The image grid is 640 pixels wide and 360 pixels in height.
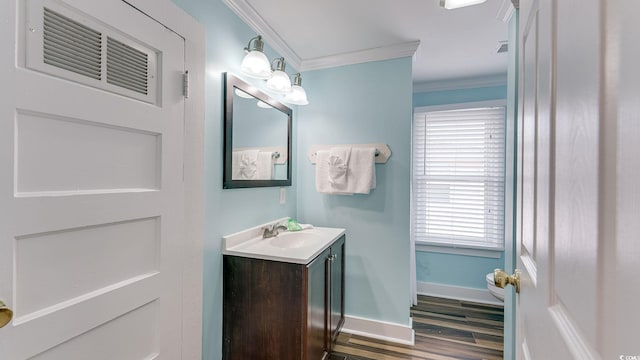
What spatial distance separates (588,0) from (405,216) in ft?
6.41

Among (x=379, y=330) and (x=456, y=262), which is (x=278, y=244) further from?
(x=456, y=262)

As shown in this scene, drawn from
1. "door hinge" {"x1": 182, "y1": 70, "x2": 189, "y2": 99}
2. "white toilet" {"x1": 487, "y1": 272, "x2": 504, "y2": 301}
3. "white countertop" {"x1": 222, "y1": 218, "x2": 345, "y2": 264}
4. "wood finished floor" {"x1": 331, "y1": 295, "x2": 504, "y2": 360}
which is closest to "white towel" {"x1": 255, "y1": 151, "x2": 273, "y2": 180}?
"white countertop" {"x1": 222, "y1": 218, "x2": 345, "y2": 264}

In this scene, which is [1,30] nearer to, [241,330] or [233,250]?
[233,250]

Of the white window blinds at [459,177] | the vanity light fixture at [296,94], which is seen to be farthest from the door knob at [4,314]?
the white window blinds at [459,177]

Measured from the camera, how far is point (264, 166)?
1.94 metres

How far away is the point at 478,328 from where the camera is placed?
2342 mm

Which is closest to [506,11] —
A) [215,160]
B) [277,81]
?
[277,81]

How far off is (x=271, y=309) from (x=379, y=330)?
48.1 inches

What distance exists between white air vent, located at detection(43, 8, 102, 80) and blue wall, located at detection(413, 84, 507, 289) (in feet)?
9.87

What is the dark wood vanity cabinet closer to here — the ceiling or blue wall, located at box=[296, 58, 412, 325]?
blue wall, located at box=[296, 58, 412, 325]

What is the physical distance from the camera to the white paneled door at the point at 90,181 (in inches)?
26.8

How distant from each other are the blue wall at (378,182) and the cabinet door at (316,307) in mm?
655

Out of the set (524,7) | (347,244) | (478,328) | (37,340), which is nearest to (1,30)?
(37,340)

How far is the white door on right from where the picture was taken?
26 cm
